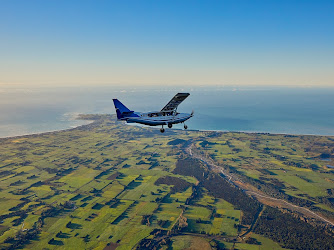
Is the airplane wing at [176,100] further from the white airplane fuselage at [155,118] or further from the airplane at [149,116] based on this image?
the white airplane fuselage at [155,118]

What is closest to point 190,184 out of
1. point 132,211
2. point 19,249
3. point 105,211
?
point 132,211

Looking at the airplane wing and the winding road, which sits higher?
the airplane wing

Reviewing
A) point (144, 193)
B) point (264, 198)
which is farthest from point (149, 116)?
point (264, 198)

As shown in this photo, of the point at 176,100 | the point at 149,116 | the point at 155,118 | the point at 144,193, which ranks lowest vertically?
the point at 144,193

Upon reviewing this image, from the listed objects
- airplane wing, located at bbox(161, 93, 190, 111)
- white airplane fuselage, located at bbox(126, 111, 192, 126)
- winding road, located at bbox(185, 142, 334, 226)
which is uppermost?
airplane wing, located at bbox(161, 93, 190, 111)

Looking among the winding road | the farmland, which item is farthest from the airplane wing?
the winding road

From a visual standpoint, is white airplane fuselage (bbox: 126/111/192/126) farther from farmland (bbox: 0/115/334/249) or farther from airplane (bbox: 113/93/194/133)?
farmland (bbox: 0/115/334/249)

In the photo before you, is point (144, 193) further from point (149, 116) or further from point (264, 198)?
point (149, 116)

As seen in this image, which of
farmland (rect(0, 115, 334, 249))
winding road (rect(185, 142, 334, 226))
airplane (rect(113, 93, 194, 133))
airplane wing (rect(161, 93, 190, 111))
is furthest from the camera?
winding road (rect(185, 142, 334, 226))

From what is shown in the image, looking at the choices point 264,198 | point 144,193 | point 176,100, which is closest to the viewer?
point 176,100
